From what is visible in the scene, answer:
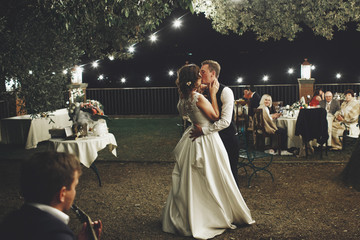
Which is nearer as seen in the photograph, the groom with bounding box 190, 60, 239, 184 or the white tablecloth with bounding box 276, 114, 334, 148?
the groom with bounding box 190, 60, 239, 184

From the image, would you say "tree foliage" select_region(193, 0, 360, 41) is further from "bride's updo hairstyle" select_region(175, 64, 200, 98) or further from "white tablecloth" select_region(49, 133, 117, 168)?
"bride's updo hairstyle" select_region(175, 64, 200, 98)

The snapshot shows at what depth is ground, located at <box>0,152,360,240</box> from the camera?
3.83 meters

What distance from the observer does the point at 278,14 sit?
11.1 meters

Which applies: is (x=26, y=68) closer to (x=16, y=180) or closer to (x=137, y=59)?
(x=16, y=180)

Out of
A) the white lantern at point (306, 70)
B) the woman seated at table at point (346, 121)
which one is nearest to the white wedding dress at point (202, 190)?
the woman seated at table at point (346, 121)

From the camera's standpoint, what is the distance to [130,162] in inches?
286

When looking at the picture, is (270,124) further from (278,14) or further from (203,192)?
(278,14)

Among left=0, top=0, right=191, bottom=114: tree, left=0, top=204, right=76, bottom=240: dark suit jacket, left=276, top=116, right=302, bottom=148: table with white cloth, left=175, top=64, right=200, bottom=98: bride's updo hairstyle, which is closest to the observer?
left=0, top=204, right=76, bottom=240: dark suit jacket

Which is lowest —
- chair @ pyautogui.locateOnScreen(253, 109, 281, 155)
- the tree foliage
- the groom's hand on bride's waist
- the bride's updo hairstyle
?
chair @ pyautogui.locateOnScreen(253, 109, 281, 155)

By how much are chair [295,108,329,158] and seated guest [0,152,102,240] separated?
258 inches

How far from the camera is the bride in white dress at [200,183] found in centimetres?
363

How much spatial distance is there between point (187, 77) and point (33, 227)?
8.30 feet

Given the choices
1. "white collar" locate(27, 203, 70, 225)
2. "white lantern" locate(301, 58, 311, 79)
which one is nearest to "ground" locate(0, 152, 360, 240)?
"white collar" locate(27, 203, 70, 225)

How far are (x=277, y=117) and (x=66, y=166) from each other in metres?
7.37
